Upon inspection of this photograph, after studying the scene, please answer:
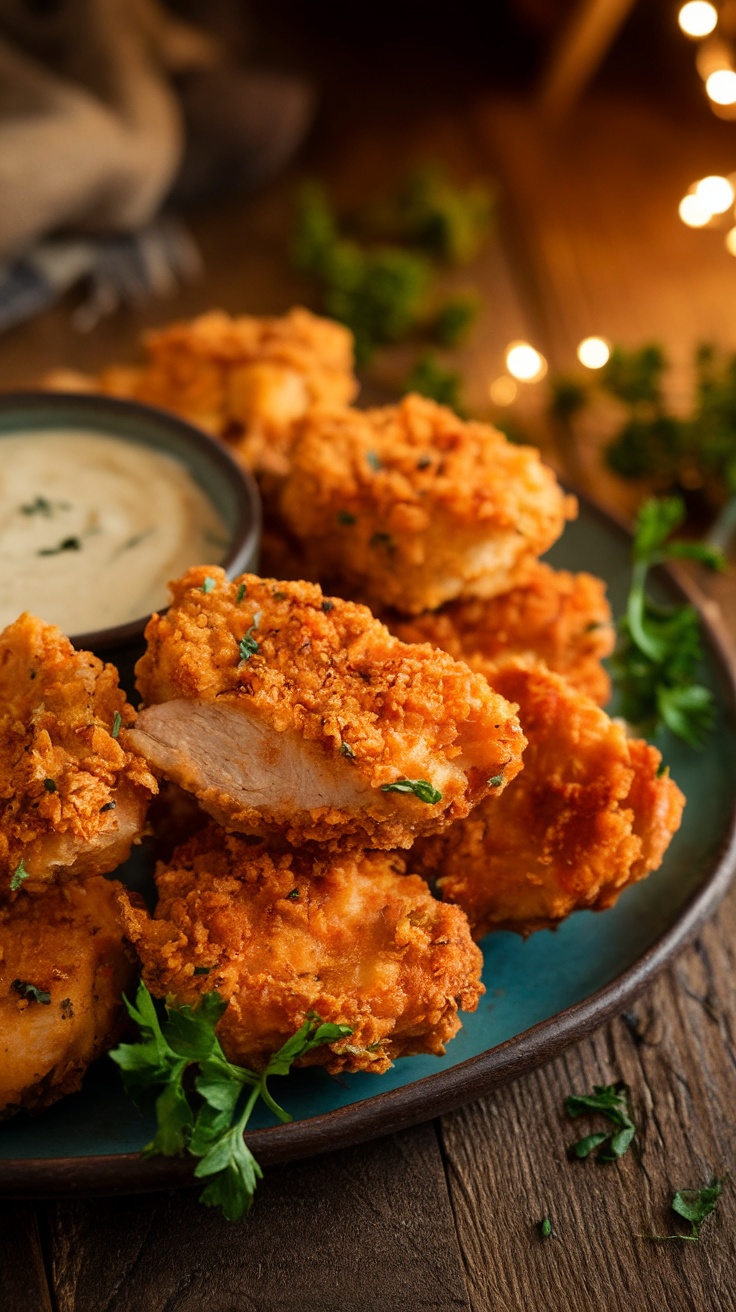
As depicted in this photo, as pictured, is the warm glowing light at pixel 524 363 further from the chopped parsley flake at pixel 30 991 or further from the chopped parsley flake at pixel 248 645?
the chopped parsley flake at pixel 30 991

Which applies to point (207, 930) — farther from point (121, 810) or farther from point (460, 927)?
point (460, 927)

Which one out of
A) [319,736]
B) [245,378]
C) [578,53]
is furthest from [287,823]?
[578,53]

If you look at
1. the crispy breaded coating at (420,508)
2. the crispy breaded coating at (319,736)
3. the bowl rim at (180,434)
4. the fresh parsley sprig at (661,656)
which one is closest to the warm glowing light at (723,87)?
the fresh parsley sprig at (661,656)

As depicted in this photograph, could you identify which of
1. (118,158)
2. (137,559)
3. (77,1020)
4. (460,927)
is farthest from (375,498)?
(118,158)

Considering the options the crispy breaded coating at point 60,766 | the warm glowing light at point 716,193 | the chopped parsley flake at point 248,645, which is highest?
the warm glowing light at point 716,193

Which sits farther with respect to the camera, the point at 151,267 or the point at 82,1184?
the point at 151,267

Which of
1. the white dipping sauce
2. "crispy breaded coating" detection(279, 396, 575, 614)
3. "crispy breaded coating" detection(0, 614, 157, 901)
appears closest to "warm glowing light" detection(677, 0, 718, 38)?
"crispy breaded coating" detection(279, 396, 575, 614)
